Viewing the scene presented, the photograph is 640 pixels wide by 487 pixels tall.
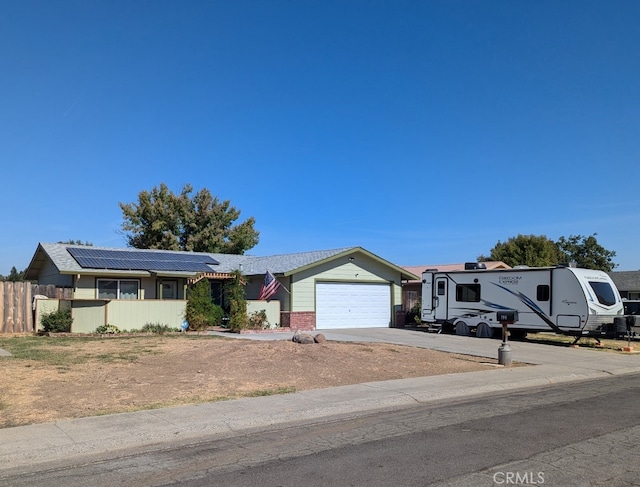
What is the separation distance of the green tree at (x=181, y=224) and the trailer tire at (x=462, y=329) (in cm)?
2720

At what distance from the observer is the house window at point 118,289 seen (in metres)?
25.7

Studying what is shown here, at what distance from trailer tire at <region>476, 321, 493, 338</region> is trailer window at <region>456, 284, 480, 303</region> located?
1.13 meters

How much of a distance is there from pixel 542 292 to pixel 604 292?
2.31 metres

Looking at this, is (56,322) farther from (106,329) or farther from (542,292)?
(542,292)

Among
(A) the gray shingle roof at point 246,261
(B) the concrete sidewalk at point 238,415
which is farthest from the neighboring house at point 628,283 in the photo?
(B) the concrete sidewalk at point 238,415

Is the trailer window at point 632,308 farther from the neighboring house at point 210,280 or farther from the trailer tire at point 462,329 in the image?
the neighboring house at point 210,280

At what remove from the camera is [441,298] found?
27.3m

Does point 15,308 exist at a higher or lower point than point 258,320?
higher

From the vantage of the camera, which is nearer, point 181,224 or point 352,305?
point 352,305

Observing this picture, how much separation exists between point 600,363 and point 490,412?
31.1 ft

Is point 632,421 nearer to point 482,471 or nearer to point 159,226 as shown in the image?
point 482,471

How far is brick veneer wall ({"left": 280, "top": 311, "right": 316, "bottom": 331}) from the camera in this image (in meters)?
27.1
